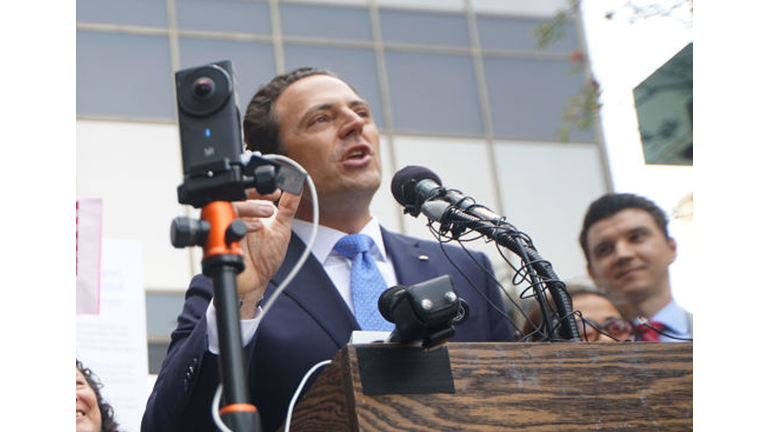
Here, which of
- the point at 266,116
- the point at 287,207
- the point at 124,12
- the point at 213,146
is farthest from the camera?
the point at 124,12

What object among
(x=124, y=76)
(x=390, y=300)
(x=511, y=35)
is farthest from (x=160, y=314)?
(x=390, y=300)

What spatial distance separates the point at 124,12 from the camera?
12562 mm

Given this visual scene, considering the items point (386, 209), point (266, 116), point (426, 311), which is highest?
point (386, 209)

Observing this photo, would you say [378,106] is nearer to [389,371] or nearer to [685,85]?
[685,85]

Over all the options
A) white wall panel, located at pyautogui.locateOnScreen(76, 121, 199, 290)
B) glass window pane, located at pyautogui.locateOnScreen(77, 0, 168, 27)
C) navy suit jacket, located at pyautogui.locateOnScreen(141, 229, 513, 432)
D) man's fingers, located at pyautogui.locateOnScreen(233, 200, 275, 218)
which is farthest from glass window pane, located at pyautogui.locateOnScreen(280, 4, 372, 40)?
man's fingers, located at pyautogui.locateOnScreen(233, 200, 275, 218)

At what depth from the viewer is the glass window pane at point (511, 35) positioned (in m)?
13.8

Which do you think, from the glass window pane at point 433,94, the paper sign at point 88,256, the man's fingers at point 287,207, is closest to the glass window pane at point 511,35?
the glass window pane at point 433,94

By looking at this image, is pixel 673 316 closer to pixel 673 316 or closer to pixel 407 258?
pixel 673 316

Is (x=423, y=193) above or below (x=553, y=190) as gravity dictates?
below

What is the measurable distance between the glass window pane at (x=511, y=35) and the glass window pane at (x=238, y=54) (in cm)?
273

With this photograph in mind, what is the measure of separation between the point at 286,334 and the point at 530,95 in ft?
36.7

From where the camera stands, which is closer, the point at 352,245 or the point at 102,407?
the point at 352,245

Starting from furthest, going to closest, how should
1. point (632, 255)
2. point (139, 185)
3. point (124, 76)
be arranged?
point (124, 76)
point (139, 185)
point (632, 255)

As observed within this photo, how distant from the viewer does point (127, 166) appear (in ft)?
38.5
